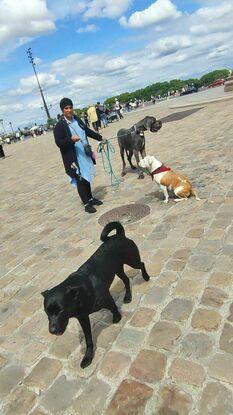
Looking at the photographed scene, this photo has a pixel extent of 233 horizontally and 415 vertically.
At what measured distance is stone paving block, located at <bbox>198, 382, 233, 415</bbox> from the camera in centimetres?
249

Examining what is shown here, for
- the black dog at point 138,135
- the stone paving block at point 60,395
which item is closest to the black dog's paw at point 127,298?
the stone paving block at point 60,395

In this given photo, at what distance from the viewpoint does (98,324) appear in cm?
374

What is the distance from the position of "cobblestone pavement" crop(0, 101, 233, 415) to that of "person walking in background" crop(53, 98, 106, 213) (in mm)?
678

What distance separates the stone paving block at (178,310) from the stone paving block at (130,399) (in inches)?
32.9

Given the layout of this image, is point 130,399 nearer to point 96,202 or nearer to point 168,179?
point 168,179

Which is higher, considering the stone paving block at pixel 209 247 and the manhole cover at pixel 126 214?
the manhole cover at pixel 126 214

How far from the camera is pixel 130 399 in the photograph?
2.75m

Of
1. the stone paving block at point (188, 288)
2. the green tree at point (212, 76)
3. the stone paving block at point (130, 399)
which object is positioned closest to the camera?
the stone paving block at point (130, 399)

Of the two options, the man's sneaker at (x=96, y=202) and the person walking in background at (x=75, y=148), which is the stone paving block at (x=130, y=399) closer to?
the person walking in background at (x=75, y=148)

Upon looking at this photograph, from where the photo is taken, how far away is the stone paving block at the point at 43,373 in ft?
10.3

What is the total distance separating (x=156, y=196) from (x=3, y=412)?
5154mm

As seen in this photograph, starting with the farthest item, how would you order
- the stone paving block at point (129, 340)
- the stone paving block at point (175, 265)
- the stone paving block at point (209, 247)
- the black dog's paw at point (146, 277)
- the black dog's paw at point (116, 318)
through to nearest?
1. the stone paving block at point (209, 247)
2. the stone paving block at point (175, 265)
3. the black dog's paw at point (146, 277)
4. the black dog's paw at point (116, 318)
5. the stone paving block at point (129, 340)

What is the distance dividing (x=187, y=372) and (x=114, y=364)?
663 mm

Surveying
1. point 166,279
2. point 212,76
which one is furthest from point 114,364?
point 212,76
